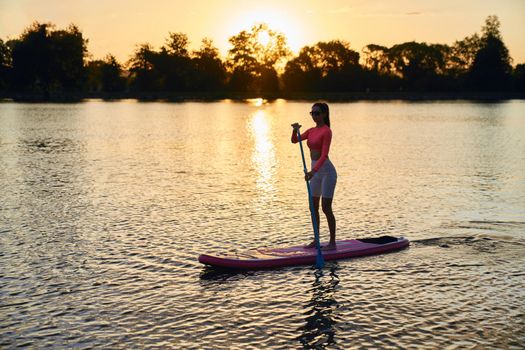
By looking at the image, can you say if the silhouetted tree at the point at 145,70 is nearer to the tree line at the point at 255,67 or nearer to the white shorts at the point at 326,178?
the tree line at the point at 255,67

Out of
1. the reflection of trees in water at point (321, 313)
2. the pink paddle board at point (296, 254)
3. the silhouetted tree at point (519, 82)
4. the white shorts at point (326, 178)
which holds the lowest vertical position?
the reflection of trees in water at point (321, 313)

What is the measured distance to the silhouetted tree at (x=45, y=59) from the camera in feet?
455

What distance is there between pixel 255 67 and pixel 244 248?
153m

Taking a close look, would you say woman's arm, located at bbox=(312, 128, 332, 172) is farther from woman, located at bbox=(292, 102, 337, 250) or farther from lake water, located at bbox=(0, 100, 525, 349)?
lake water, located at bbox=(0, 100, 525, 349)

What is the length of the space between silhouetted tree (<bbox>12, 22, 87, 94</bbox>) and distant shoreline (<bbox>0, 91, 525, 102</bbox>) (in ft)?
10.4

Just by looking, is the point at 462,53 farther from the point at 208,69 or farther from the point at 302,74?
the point at 208,69

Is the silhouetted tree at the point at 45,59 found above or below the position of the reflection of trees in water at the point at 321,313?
above

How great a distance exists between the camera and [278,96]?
159125 mm

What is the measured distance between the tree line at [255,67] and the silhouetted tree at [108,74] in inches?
10.5

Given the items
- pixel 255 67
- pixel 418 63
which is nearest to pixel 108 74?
pixel 255 67

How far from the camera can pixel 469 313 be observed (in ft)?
28.1

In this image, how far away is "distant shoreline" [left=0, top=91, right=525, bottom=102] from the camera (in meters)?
143

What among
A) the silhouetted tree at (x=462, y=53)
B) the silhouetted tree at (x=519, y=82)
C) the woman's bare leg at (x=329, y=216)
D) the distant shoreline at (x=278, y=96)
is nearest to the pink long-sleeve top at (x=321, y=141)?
the woman's bare leg at (x=329, y=216)

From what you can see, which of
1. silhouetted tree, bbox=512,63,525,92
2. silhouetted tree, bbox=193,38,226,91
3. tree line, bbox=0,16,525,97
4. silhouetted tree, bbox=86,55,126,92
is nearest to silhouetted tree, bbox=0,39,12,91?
tree line, bbox=0,16,525,97
